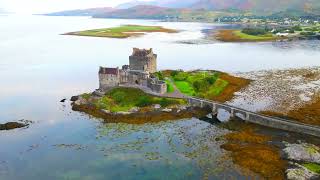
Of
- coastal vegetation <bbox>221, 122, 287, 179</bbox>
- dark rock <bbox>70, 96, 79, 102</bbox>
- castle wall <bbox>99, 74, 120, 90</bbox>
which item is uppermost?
castle wall <bbox>99, 74, 120, 90</bbox>

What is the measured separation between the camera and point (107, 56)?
469 feet

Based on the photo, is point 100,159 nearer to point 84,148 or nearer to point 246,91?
point 84,148

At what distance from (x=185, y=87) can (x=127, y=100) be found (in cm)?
1481

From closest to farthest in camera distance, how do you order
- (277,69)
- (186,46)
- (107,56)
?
(277,69) < (107,56) < (186,46)

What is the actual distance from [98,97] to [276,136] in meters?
36.3

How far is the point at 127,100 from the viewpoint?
7519cm

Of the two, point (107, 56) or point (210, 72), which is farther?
point (107, 56)

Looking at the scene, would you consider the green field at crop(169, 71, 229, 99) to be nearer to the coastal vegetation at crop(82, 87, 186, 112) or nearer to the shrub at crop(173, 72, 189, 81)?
the shrub at crop(173, 72, 189, 81)

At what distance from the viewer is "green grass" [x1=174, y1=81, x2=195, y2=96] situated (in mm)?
80025

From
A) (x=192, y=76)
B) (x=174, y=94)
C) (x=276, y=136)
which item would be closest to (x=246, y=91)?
(x=192, y=76)

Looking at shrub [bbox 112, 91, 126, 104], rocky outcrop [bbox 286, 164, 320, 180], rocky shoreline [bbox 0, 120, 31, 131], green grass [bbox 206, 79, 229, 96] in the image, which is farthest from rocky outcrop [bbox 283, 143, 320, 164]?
rocky shoreline [bbox 0, 120, 31, 131]

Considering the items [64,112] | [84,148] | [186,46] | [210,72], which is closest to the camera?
[84,148]

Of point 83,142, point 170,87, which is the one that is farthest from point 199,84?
point 83,142

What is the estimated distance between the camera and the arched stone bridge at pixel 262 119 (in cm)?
5966
